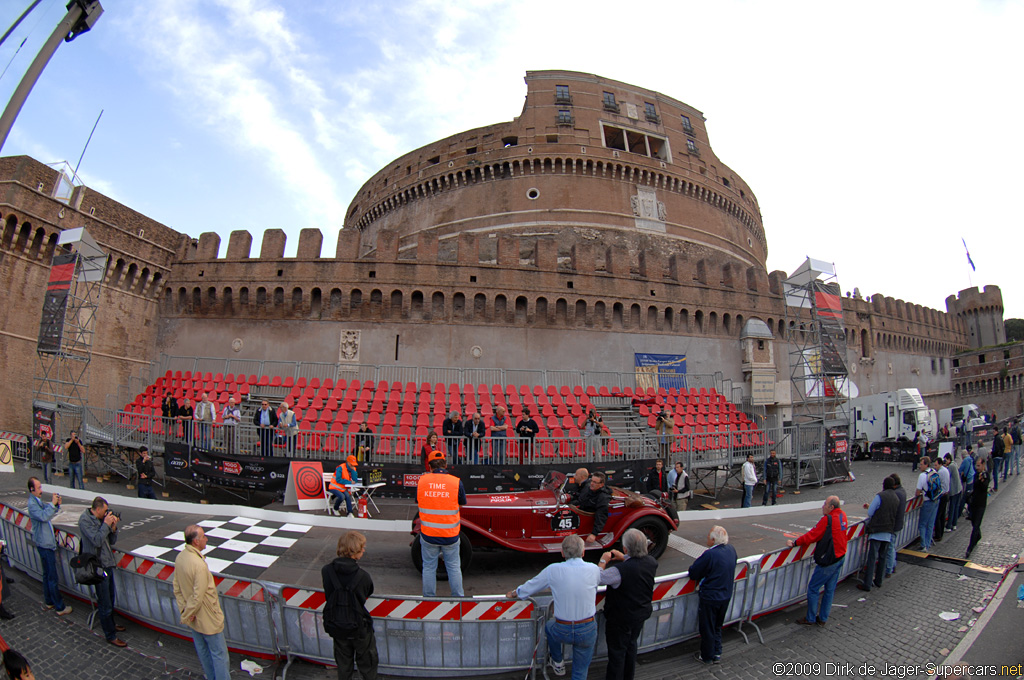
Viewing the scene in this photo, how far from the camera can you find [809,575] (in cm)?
573

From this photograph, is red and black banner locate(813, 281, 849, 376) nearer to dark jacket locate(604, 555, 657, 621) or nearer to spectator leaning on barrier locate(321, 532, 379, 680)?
dark jacket locate(604, 555, 657, 621)

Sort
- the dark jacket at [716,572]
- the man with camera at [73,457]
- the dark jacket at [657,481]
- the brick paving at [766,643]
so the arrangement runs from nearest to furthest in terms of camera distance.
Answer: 1. the brick paving at [766,643]
2. the dark jacket at [716,572]
3. the dark jacket at [657,481]
4. the man with camera at [73,457]

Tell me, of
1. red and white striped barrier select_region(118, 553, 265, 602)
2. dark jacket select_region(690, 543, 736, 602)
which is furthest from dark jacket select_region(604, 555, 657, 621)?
red and white striped barrier select_region(118, 553, 265, 602)

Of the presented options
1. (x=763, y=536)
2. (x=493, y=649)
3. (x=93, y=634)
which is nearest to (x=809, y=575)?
(x=763, y=536)

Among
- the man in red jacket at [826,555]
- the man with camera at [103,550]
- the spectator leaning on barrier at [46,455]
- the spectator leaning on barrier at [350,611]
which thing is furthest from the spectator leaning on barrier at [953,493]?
the spectator leaning on barrier at [46,455]

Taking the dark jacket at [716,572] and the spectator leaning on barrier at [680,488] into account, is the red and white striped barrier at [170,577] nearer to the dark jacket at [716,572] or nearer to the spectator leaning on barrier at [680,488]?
the dark jacket at [716,572]

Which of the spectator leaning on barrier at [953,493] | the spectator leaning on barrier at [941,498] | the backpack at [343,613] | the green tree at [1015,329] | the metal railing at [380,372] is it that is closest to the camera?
the backpack at [343,613]

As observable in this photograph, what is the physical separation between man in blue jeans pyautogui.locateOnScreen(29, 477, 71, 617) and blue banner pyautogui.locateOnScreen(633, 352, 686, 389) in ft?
57.4

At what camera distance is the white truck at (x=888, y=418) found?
21691 millimetres

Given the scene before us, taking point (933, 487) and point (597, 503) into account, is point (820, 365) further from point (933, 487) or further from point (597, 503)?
point (597, 503)

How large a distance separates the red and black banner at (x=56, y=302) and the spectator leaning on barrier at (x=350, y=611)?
1579cm

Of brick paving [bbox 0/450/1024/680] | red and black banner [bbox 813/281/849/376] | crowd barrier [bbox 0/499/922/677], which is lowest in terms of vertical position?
brick paving [bbox 0/450/1024/680]

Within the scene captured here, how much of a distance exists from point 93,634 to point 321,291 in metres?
14.8

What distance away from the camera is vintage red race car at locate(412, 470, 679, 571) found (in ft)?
20.2
